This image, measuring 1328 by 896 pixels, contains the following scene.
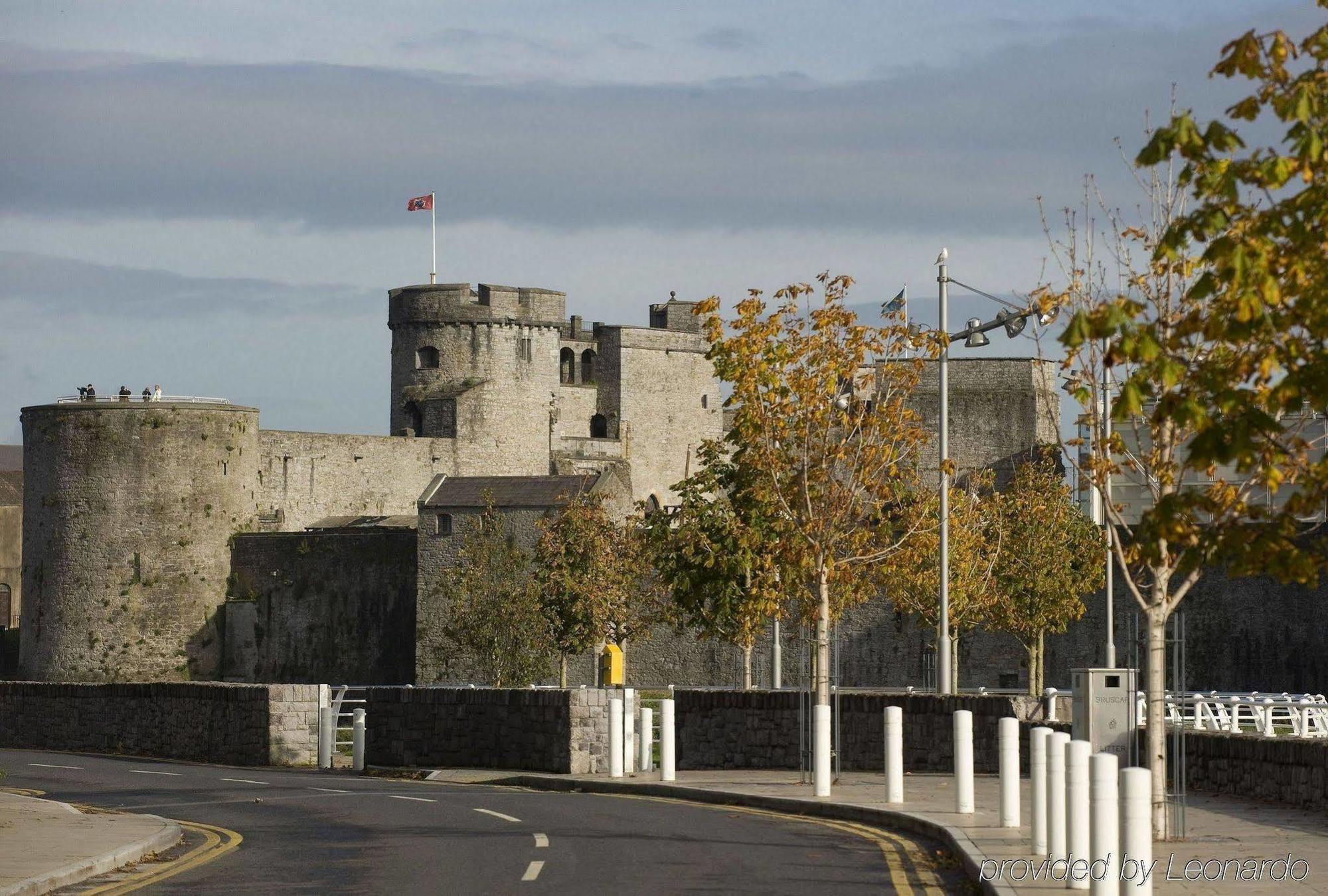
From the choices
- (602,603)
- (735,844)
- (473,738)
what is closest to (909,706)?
(473,738)

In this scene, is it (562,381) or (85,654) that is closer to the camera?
(85,654)

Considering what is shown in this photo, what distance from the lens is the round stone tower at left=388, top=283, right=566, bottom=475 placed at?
83375 mm

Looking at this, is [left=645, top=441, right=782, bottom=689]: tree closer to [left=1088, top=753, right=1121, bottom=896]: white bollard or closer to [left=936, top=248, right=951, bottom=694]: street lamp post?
[left=936, top=248, right=951, bottom=694]: street lamp post

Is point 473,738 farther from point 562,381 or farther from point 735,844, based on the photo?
point 562,381

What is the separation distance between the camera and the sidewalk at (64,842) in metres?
14.2

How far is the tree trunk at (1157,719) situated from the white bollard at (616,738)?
33.3ft

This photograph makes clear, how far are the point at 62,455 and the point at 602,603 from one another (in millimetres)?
23831

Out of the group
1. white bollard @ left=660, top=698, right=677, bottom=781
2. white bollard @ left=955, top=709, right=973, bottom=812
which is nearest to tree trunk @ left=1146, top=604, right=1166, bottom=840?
white bollard @ left=955, top=709, right=973, bottom=812

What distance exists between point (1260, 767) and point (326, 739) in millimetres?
14900

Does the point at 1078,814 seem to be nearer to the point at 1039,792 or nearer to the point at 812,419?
the point at 1039,792

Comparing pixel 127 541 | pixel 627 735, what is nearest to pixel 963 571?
pixel 627 735

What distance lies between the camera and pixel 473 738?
1113 inches

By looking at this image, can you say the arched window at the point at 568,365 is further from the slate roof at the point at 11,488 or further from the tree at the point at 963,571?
the tree at the point at 963,571

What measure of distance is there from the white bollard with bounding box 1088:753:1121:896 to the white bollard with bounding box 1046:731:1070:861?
7.36 feet
